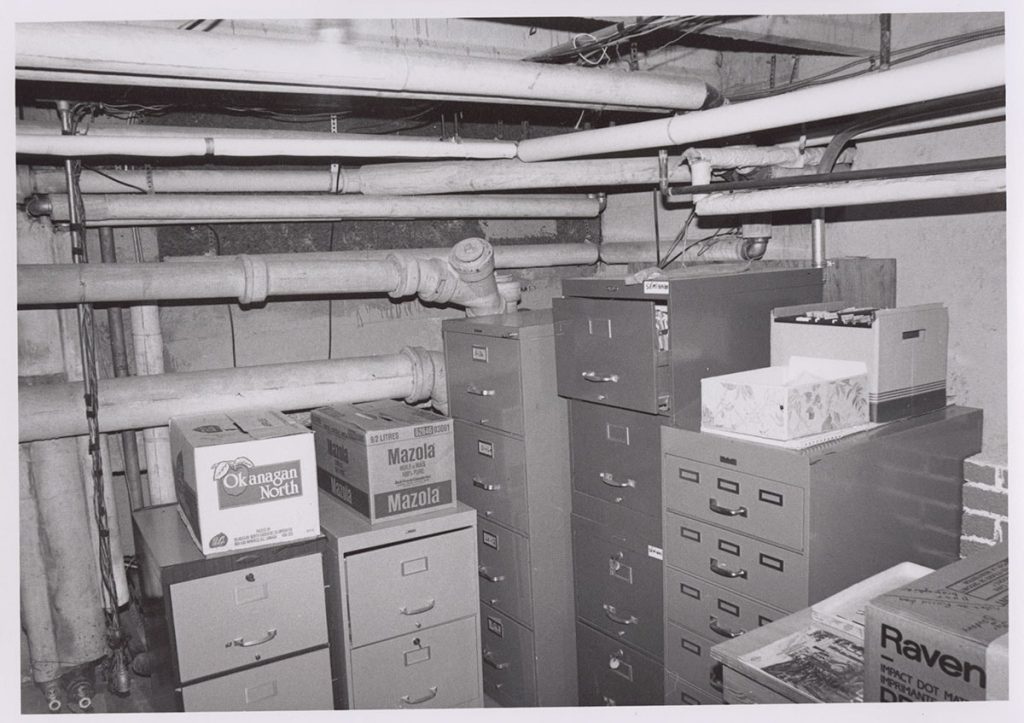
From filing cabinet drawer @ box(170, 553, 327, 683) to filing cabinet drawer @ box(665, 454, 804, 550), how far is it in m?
1.09

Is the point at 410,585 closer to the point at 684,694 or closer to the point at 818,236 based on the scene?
the point at 684,694

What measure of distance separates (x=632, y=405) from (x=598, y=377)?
16 cm

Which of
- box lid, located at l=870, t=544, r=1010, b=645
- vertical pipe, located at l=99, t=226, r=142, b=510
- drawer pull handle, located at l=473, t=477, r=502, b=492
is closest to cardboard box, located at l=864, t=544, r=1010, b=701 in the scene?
box lid, located at l=870, t=544, r=1010, b=645

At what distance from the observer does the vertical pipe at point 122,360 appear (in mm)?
2781

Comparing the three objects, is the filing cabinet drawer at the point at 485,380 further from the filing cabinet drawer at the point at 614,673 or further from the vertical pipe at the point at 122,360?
the vertical pipe at the point at 122,360

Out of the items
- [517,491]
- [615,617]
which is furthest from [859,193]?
[615,617]

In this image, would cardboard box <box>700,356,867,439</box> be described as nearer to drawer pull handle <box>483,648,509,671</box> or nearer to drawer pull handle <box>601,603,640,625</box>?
drawer pull handle <box>601,603,640,625</box>

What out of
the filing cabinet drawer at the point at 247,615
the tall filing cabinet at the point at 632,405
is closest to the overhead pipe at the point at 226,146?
the tall filing cabinet at the point at 632,405

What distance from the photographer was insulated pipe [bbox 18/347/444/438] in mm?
2377

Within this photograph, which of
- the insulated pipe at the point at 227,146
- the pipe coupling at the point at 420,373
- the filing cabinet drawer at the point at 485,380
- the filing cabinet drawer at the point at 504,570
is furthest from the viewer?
the pipe coupling at the point at 420,373

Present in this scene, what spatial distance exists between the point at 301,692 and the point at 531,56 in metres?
2.02

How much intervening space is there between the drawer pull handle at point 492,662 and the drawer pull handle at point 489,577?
0.31m

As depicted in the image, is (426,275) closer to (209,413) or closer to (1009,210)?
(209,413)

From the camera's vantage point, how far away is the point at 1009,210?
65.4 inches
